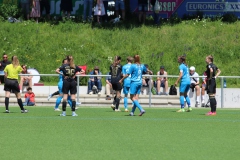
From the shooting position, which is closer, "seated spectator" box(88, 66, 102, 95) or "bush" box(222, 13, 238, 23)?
"seated spectator" box(88, 66, 102, 95)

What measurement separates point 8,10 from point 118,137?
82.3 feet

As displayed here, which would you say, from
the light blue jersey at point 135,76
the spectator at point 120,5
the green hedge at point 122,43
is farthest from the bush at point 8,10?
the light blue jersey at point 135,76

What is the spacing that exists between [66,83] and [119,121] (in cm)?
195

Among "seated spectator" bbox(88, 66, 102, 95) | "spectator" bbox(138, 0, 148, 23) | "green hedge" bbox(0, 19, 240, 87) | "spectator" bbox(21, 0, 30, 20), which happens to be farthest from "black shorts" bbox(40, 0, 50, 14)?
"seated spectator" bbox(88, 66, 102, 95)

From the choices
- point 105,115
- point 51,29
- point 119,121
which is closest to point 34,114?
point 105,115

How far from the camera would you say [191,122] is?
70.0 feet

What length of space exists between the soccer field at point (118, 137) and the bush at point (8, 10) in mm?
17330

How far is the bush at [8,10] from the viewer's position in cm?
4072

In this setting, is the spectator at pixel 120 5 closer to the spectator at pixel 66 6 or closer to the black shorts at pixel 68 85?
the spectator at pixel 66 6

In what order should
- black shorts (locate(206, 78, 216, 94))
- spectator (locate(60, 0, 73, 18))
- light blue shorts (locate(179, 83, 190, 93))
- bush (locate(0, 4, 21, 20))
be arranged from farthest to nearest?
1. bush (locate(0, 4, 21, 20))
2. spectator (locate(60, 0, 73, 18))
3. light blue shorts (locate(179, 83, 190, 93))
4. black shorts (locate(206, 78, 216, 94))

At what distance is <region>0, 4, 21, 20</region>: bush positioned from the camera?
134ft

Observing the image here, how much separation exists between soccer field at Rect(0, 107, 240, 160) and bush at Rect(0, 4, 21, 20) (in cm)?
1733

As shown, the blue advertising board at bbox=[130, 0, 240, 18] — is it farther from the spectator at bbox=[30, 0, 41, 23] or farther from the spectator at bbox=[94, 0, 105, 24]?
the spectator at bbox=[30, 0, 41, 23]

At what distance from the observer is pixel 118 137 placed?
55.1 ft
